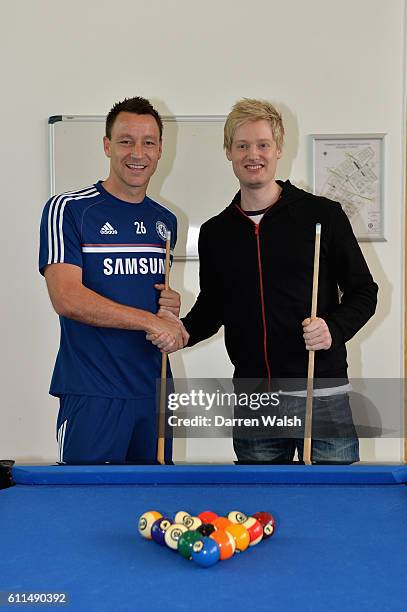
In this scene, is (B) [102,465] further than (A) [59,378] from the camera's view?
No

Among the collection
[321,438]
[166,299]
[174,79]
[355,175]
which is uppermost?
[174,79]

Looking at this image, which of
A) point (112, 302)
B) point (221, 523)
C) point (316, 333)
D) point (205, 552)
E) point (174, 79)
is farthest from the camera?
point (174, 79)

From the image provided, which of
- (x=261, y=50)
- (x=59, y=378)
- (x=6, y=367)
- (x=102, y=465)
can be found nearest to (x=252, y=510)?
(x=102, y=465)

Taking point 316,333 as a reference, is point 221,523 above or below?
below

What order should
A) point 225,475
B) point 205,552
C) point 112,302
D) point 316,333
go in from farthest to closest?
1. point 112,302
2. point 316,333
3. point 225,475
4. point 205,552

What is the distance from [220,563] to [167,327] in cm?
112

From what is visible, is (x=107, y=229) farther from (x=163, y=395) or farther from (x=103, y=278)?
(x=163, y=395)

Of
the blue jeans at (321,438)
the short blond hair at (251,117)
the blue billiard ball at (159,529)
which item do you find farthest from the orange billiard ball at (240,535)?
the short blond hair at (251,117)

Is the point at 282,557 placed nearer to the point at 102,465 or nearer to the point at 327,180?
the point at 102,465

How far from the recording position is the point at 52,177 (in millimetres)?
3219

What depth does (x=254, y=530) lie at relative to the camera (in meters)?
1.17

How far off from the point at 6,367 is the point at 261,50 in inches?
71.8

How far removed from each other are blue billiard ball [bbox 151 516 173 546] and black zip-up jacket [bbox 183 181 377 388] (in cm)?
101

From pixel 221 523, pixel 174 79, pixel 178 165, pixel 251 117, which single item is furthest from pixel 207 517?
pixel 174 79
